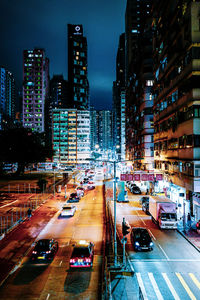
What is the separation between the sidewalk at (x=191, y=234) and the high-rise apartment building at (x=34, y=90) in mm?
137726

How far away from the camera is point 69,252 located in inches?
738

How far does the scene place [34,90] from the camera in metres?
152

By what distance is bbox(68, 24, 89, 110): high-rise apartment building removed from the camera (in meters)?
165

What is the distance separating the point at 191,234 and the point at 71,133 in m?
128

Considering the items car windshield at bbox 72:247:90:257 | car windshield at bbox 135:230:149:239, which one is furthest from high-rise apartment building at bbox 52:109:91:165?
car windshield at bbox 72:247:90:257

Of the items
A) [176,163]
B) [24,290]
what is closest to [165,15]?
[176,163]

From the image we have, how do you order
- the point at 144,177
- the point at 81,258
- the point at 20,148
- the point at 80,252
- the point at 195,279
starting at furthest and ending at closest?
the point at 20,148
the point at 144,177
the point at 80,252
the point at 81,258
the point at 195,279

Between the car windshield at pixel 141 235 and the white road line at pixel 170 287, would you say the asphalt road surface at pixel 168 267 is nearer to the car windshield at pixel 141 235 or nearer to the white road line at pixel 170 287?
the white road line at pixel 170 287

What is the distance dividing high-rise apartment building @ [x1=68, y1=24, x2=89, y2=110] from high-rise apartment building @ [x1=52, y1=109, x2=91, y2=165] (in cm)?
2089

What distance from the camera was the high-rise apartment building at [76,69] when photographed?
541 feet

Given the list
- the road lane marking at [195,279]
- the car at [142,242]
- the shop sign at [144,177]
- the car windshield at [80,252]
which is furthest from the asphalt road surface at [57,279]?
the shop sign at [144,177]

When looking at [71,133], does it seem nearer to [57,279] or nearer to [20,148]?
[20,148]

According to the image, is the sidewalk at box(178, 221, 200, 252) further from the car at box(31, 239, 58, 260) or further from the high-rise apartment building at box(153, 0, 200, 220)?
the car at box(31, 239, 58, 260)

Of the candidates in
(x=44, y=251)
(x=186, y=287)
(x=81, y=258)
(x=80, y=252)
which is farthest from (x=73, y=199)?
(x=186, y=287)
